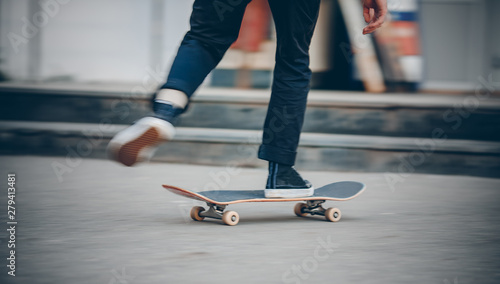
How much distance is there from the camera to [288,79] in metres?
3.14

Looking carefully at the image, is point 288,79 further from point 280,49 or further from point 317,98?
point 317,98

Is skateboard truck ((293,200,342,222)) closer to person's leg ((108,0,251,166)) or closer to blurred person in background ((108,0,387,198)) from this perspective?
blurred person in background ((108,0,387,198))

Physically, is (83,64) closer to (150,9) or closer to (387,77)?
(150,9)

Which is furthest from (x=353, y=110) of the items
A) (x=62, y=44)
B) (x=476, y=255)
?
(x=62, y=44)

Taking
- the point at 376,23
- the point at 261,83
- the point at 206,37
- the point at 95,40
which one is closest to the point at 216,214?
the point at 206,37

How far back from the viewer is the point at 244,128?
5.44 meters

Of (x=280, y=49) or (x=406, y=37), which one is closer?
(x=280, y=49)

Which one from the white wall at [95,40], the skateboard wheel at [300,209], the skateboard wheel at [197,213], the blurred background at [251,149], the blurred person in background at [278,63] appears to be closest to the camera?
the blurred background at [251,149]

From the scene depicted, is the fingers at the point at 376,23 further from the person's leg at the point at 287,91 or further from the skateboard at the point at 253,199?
the skateboard at the point at 253,199

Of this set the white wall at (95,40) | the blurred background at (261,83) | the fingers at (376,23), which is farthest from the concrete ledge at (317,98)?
the fingers at (376,23)

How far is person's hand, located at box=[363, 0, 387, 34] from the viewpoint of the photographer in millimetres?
3051

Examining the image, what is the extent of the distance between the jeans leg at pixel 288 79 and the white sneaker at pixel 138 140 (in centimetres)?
59

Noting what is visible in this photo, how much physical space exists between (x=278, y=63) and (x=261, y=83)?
343 centimetres

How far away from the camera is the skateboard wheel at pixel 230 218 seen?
3037 mm
